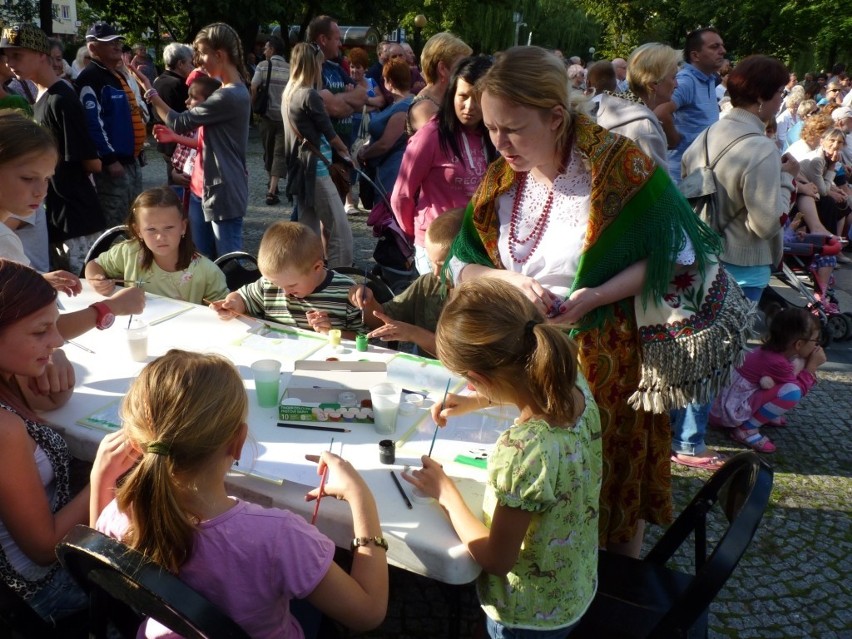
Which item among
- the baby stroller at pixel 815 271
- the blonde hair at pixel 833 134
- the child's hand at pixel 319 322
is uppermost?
the blonde hair at pixel 833 134

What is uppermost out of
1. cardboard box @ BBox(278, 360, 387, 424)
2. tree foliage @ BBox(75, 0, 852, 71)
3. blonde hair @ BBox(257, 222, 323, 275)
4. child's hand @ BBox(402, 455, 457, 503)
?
tree foliage @ BBox(75, 0, 852, 71)

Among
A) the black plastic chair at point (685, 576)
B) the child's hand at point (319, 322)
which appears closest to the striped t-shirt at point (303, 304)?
the child's hand at point (319, 322)

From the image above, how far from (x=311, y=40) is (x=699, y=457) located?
5284mm

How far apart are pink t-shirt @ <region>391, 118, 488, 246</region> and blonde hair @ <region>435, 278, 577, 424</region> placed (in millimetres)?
1900

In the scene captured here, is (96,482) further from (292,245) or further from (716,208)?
(716,208)

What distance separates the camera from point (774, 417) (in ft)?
12.0

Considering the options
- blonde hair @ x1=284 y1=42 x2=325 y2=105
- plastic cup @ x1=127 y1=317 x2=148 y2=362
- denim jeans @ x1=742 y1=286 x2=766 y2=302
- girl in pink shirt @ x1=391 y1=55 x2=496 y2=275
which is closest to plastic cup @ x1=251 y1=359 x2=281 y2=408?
plastic cup @ x1=127 y1=317 x2=148 y2=362

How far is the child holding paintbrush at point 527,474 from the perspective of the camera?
4.76ft

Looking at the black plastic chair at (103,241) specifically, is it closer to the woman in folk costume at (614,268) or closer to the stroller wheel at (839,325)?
the woman in folk costume at (614,268)

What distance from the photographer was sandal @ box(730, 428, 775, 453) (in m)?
3.53

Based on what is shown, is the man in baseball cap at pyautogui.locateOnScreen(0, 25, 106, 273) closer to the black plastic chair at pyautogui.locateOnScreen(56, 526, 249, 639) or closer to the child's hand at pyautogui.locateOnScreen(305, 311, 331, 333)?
the child's hand at pyautogui.locateOnScreen(305, 311, 331, 333)

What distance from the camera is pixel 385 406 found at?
1927 millimetres

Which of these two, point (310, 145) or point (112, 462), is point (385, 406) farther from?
point (310, 145)

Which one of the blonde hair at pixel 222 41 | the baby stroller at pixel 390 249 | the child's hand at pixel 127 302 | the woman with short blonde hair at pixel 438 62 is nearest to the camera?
the child's hand at pixel 127 302
